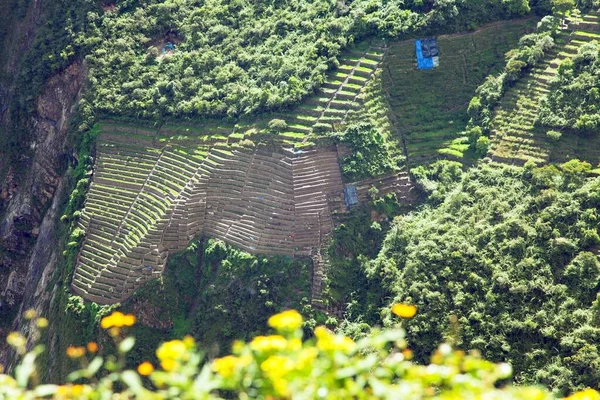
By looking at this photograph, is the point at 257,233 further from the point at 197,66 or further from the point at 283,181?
the point at 197,66

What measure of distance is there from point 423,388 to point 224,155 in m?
31.9

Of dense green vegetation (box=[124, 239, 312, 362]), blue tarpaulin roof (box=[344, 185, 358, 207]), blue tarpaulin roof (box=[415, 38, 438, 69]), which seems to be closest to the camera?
dense green vegetation (box=[124, 239, 312, 362])

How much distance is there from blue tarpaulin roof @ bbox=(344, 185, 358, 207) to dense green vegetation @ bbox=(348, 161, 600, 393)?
2627mm

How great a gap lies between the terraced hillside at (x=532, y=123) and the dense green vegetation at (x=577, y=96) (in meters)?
0.61

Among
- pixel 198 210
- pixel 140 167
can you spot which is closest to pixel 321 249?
pixel 198 210

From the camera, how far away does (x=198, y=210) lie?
135ft

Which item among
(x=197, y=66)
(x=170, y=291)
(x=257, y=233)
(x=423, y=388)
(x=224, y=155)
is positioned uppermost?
(x=423, y=388)

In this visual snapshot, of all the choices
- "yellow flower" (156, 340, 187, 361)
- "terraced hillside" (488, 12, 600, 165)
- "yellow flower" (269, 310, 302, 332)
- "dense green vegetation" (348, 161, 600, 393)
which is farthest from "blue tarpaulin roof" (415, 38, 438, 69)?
"yellow flower" (156, 340, 187, 361)

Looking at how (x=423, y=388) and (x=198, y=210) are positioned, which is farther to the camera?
(x=198, y=210)

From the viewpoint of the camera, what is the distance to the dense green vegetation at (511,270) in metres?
31.7

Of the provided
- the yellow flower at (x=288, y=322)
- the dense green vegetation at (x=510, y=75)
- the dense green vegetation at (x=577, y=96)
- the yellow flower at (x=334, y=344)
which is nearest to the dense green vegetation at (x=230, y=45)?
the dense green vegetation at (x=510, y=75)

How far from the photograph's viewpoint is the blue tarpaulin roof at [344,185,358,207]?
39.6m

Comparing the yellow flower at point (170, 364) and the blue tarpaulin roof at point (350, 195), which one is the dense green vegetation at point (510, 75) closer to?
the blue tarpaulin roof at point (350, 195)

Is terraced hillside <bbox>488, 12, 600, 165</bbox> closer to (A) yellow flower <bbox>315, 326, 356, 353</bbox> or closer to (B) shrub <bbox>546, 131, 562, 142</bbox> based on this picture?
(B) shrub <bbox>546, 131, 562, 142</bbox>
